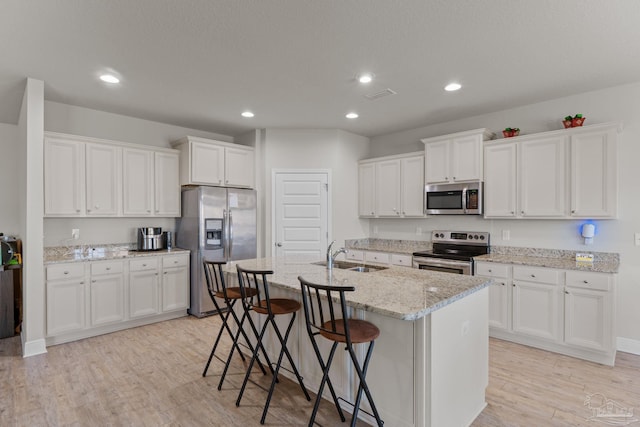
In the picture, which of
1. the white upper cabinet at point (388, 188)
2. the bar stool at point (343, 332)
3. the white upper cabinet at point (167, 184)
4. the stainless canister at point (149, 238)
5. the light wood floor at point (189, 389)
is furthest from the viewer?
the white upper cabinet at point (388, 188)

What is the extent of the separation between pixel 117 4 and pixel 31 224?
2374mm

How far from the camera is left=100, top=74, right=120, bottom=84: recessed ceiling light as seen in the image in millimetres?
3188

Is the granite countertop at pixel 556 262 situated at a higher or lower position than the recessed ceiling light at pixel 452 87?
lower

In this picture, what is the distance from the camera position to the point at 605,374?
294cm

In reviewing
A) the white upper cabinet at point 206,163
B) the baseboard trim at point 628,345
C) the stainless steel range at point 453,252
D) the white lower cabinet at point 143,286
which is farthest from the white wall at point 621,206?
the white lower cabinet at point 143,286

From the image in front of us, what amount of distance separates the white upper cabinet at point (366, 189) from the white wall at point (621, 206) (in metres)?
1.45

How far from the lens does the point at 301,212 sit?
521 centimetres

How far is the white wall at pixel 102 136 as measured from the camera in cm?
405

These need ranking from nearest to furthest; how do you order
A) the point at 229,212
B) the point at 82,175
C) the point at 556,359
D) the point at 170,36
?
the point at 170,36
the point at 556,359
the point at 82,175
the point at 229,212

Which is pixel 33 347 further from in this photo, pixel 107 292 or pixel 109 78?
pixel 109 78

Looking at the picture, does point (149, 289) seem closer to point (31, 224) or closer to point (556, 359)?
point (31, 224)

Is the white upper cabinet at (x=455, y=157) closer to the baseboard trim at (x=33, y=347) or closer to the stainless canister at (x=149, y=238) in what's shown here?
the stainless canister at (x=149, y=238)

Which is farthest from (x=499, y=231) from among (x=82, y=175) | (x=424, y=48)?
(x=82, y=175)

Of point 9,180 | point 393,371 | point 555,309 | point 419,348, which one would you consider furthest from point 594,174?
point 9,180
